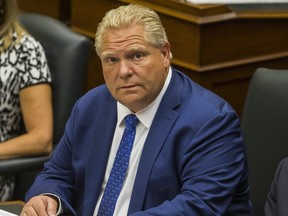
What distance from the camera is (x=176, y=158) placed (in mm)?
2322

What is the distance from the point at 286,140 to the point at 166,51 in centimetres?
48

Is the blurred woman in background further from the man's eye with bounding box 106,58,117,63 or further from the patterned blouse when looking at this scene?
the man's eye with bounding box 106,58,117,63

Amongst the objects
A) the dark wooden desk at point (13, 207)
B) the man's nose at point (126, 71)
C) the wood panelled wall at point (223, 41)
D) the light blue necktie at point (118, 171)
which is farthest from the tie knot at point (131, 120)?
the wood panelled wall at point (223, 41)

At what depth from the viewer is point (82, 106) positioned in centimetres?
252

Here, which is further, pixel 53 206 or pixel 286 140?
pixel 286 140

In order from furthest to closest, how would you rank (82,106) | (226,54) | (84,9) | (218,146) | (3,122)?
1. (84,9)
2. (226,54)
3. (3,122)
4. (82,106)
5. (218,146)

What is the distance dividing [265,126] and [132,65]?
20.2 inches

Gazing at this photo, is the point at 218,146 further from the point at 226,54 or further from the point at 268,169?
the point at 226,54

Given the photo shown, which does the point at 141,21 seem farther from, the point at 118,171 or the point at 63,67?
the point at 63,67

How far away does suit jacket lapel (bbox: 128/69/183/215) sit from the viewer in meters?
2.33

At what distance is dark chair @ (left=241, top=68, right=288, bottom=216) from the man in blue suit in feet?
0.90

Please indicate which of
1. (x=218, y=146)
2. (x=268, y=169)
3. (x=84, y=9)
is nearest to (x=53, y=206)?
(x=218, y=146)

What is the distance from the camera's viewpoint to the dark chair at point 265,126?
2.60 metres

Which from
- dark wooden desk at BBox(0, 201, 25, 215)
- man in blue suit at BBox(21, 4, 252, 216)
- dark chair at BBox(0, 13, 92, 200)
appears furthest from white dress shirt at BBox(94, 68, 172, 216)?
dark chair at BBox(0, 13, 92, 200)
